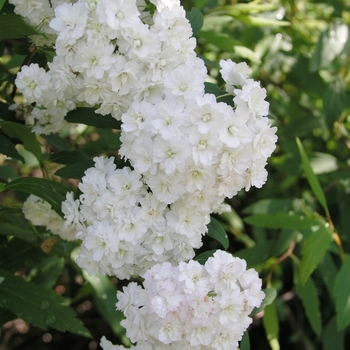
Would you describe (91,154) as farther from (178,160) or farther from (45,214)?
(178,160)

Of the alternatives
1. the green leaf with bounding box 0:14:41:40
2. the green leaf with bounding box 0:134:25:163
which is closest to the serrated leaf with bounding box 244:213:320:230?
the green leaf with bounding box 0:134:25:163

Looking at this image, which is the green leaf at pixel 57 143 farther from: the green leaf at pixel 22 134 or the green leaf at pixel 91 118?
the green leaf at pixel 91 118

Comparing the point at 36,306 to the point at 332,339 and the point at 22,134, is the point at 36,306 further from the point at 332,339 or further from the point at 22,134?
the point at 332,339

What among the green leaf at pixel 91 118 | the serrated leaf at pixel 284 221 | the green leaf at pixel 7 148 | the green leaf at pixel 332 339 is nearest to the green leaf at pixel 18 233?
the green leaf at pixel 7 148

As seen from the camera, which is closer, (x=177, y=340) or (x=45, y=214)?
(x=177, y=340)

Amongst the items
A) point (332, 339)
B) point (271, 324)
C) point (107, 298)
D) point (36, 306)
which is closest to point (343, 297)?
point (271, 324)

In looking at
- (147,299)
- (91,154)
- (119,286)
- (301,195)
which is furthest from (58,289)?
(147,299)

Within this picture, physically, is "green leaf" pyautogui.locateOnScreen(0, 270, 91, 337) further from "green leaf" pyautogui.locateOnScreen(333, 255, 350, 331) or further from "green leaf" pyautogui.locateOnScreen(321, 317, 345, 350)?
"green leaf" pyautogui.locateOnScreen(321, 317, 345, 350)
